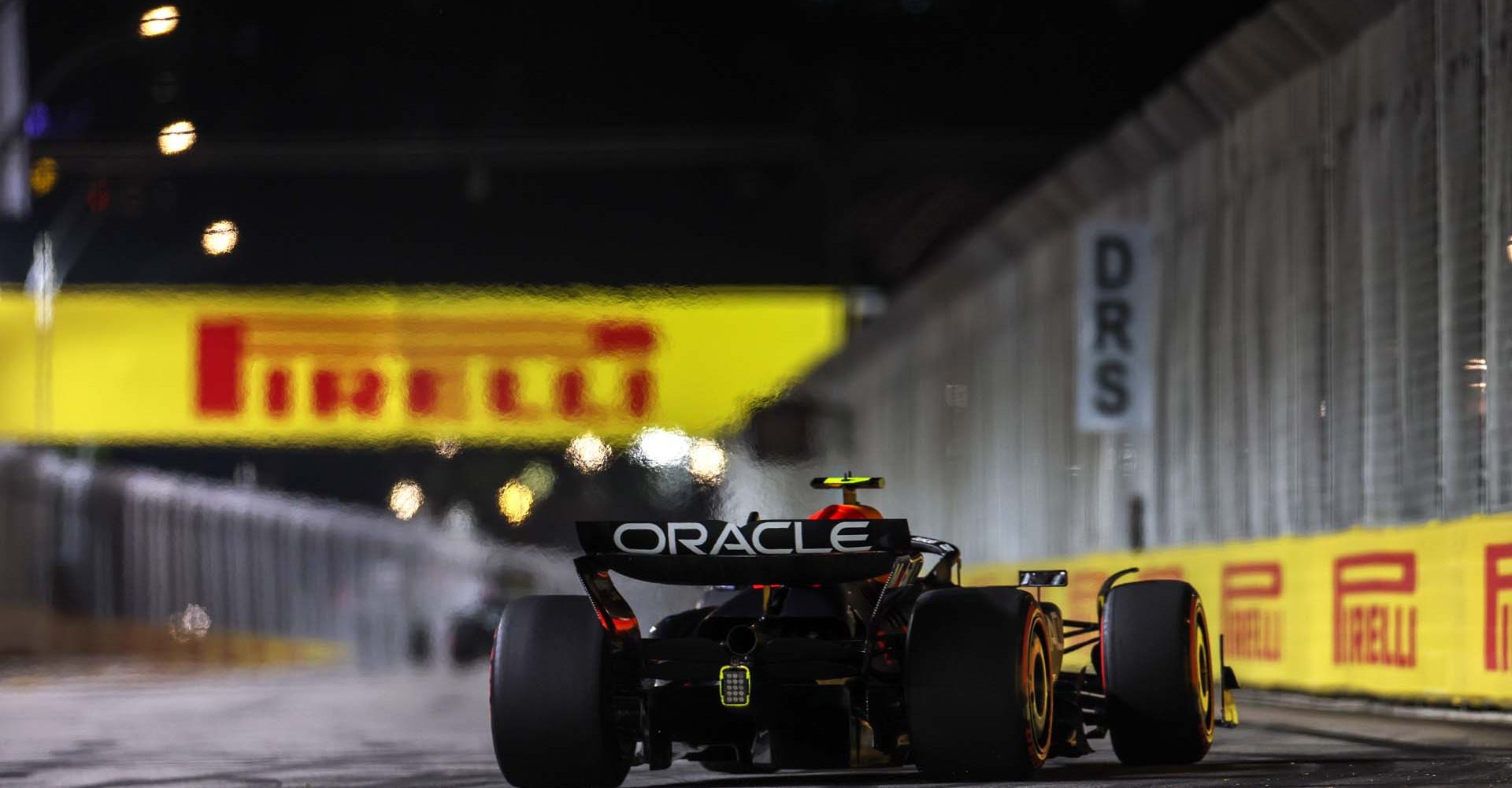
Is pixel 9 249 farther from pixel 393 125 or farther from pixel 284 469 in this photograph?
pixel 284 469

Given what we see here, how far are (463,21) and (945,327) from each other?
745 centimetres

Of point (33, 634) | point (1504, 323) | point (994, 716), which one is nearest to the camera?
point (994, 716)

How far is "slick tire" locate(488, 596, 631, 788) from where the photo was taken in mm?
9906

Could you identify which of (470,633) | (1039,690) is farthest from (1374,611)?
(470,633)

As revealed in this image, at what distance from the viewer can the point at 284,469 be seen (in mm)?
74312

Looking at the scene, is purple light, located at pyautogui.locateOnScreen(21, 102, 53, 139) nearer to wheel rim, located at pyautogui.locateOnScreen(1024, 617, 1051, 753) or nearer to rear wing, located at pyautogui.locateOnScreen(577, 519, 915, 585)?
rear wing, located at pyautogui.locateOnScreen(577, 519, 915, 585)

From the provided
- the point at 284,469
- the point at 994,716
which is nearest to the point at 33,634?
the point at 994,716

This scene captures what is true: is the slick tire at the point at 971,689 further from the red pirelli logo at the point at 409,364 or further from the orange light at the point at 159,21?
the red pirelli logo at the point at 409,364

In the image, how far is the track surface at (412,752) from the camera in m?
10.5

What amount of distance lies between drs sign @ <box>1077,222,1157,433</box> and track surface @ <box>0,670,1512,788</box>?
6.49m

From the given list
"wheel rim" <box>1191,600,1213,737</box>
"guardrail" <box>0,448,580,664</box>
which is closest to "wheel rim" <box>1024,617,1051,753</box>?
"wheel rim" <box>1191,600,1213,737</box>

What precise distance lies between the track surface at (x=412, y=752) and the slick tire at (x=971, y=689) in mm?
313

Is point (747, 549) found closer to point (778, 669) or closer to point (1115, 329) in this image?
point (778, 669)

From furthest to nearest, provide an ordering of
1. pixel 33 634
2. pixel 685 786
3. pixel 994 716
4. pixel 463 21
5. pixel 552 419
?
pixel 552 419 → pixel 33 634 → pixel 463 21 → pixel 685 786 → pixel 994 716
